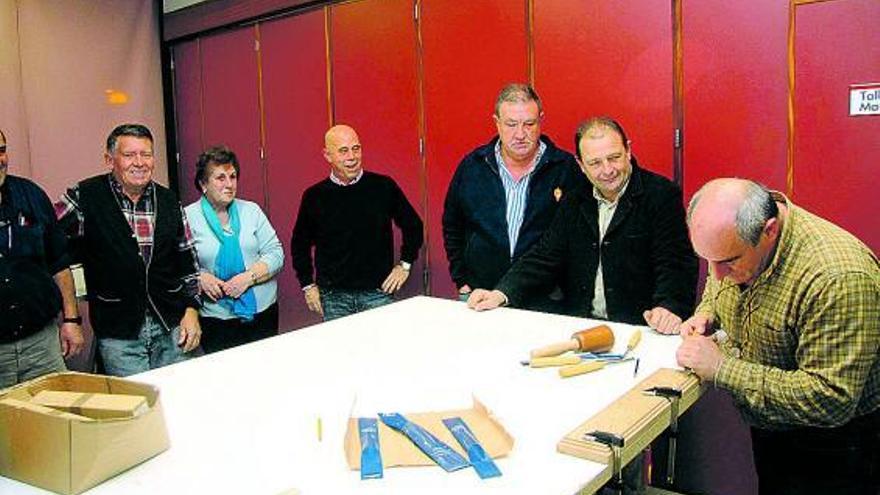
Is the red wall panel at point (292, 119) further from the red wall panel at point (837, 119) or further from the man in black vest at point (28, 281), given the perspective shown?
the red wall panel at point (837, 119)

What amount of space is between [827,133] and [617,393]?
1657 mm

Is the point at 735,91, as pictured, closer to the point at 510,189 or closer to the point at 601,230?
the point at 601,230

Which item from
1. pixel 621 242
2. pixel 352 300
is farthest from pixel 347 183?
pixel 621 242

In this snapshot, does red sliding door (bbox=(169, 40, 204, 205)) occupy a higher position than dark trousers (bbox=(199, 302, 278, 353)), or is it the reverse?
red sliding door (bbox=(169, 40, 204, 205))

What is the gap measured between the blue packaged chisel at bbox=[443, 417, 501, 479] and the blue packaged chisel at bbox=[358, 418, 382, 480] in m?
0.15

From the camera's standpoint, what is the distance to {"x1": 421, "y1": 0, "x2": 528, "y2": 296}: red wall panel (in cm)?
370

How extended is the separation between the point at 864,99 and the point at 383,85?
2479 mm

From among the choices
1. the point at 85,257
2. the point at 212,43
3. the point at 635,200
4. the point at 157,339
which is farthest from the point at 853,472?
the point at 212,43

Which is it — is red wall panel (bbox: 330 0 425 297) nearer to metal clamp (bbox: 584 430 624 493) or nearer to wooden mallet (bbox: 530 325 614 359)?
wooden mallet (bbox: 530 325 614 359)

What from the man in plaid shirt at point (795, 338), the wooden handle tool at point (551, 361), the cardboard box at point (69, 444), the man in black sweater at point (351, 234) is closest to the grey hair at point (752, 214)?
the man in plaid shirt at point (795, 338)

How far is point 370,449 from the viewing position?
142 cm

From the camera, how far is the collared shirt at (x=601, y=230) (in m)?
2.68

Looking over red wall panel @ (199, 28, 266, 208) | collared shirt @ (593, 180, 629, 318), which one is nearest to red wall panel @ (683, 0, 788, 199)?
collared shirt @ (593, 180, 629, 318)

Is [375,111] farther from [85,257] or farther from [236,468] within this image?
[236,468]
